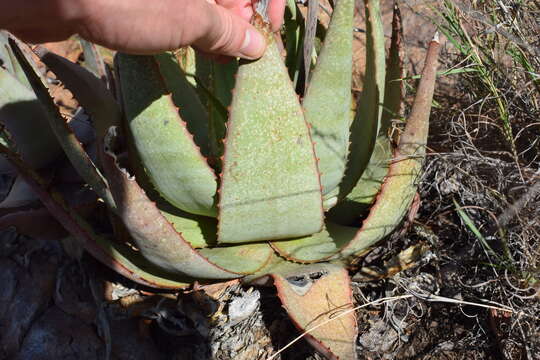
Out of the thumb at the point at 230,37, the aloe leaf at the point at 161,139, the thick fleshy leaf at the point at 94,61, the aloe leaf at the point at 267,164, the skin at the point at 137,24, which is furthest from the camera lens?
the thick fleshy leaf at the point at 94,61

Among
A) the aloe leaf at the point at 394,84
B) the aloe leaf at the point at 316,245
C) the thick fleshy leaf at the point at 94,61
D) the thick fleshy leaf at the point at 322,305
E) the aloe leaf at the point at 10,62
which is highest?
the aloe leaf at the point at 394,84

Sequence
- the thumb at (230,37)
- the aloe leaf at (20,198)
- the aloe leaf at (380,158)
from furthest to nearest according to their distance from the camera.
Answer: the aloe leaf at (20,198)
the aloe leaf at (380,158)
the thumb at (230,37)

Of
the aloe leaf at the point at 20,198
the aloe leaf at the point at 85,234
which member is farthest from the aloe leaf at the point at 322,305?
the aloe leaf at the point at 20,198

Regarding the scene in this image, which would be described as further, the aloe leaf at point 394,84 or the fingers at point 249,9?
the aloe leaf at point 394,84

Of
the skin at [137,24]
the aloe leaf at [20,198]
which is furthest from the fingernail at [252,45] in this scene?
the aloe leaf at [20,198]

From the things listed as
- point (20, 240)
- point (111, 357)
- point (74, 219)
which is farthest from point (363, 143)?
point (20, 240)

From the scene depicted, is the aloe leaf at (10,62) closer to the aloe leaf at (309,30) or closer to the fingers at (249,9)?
the fingers at (249,9)

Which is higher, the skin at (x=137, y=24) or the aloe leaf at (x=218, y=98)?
the skin at (x=137, y=24)

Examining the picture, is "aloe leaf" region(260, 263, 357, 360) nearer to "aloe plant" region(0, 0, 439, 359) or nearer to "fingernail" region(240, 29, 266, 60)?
"aloe plant" region(0, 0, 439, 359)
